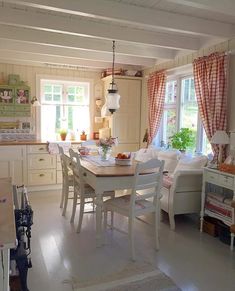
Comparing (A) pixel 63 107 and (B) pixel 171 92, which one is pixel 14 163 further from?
(B) pixel 171 92

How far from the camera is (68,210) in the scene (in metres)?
4.10

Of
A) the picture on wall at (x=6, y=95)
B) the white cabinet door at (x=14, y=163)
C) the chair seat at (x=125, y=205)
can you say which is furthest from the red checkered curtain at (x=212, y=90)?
the picture on wall at (x=6, y=95)

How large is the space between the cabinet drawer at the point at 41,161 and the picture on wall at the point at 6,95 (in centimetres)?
117

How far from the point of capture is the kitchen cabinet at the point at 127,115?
5.48 metres

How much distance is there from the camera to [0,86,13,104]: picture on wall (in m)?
5.11

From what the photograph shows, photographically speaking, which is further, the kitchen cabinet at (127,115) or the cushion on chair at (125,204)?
the kitchen cabinet at (127,115)

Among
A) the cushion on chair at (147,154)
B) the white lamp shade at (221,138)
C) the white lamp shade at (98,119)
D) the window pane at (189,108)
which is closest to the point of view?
the white lamp shade at (221,138)

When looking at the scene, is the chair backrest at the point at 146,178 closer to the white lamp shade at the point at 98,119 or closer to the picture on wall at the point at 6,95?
the white lamp shade at the point at 98,119

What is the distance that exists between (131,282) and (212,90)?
101 inches

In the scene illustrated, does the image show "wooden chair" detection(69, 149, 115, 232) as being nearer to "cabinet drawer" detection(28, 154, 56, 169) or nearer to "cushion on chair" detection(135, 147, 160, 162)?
"cushion on chair" detection(135, 147, 160, 162)

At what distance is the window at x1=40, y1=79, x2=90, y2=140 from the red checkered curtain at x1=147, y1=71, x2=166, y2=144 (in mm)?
1420

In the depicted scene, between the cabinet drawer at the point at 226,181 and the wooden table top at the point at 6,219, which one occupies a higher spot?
the wooden table top at the point at 6,219

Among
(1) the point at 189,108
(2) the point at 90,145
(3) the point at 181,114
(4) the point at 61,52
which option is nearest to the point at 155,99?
(3) the point at 181,114

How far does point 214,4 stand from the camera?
2465 millimetres
